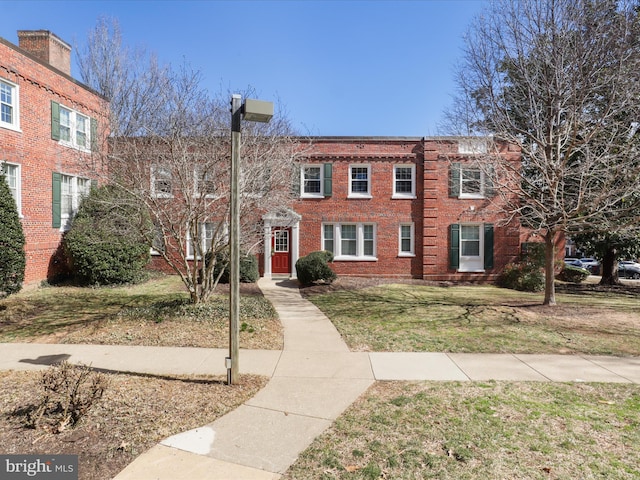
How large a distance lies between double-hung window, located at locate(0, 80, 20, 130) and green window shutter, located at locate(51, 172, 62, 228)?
2114 millimetres

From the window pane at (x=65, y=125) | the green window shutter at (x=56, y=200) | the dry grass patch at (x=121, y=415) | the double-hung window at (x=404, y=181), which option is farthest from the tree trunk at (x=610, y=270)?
the window pane at (x=65, y=125)

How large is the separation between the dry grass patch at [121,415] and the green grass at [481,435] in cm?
145

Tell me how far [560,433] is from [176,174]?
778 cm

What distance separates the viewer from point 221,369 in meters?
5.82

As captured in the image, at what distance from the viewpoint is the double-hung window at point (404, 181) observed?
1816cm

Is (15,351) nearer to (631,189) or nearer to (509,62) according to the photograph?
(509,62)

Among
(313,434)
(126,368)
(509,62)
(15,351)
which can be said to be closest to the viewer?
(313,434)

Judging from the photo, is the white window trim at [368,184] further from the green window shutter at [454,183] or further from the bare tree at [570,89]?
the bare tree at [570,89]

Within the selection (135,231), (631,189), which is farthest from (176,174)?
(631,189)

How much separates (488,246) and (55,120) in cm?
1892

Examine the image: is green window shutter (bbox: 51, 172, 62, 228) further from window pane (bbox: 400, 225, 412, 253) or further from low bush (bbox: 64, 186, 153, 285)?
window pane (bbox: 400, 225, 412, 253)

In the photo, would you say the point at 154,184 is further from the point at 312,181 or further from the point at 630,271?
the point at 630,271

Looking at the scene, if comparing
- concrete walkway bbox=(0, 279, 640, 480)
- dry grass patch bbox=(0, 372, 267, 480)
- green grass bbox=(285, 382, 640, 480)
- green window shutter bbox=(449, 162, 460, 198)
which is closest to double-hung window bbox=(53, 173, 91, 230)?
concrete walkway bbox=(0, 279, 640, 480)

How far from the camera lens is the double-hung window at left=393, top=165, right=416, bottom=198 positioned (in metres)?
18.2
